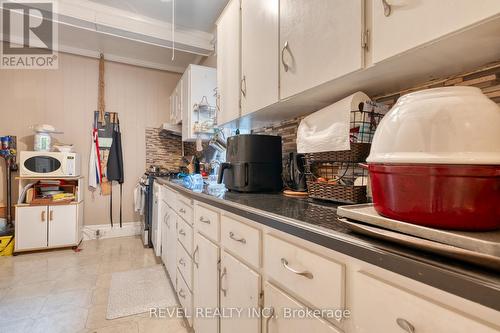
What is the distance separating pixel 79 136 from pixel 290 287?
13.2 ft

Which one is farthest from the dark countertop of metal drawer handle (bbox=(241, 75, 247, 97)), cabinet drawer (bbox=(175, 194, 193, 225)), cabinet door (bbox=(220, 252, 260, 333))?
metal drawer handle (bbox=(241, 75, 247, 97))

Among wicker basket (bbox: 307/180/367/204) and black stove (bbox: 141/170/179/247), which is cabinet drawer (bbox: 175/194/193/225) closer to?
wicker basket (bbox: 307/180/367/204)

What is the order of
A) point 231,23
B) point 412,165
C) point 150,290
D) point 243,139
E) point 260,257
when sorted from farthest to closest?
point 150,290 → point 231,23 → point 243,139 → point 260,257 → point 412,165

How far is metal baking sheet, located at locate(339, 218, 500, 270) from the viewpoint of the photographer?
0.35m

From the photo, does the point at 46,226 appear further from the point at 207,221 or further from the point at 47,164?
the point at 207,221

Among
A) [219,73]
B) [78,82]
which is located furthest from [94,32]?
[219,73]

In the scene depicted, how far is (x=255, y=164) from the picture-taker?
4.68 ft

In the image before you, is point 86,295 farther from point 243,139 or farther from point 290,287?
point 290,287

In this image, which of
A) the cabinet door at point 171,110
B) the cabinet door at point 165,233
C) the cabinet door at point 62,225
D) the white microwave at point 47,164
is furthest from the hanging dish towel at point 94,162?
the cabinet door at point 165,233

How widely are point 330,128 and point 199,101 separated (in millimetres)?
2174

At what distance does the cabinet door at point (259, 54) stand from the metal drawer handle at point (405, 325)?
1045mm

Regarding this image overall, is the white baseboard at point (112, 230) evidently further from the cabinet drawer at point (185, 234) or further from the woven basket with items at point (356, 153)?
the woven basket with items at point (356, 153)

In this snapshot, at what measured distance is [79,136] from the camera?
3625 mm

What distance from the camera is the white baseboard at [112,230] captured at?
3634mm
